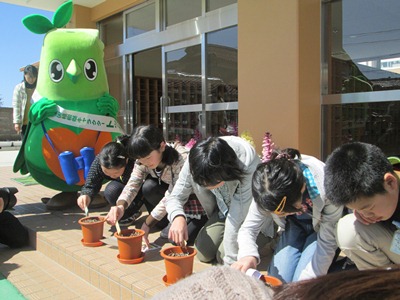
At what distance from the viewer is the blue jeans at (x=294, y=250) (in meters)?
1.88

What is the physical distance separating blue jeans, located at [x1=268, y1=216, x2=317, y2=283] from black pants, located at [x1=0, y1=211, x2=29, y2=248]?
82.1 inches

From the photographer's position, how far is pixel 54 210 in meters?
3.76

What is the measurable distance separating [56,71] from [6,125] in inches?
682

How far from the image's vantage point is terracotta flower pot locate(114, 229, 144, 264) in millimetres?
2256

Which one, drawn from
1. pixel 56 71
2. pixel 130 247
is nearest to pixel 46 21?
pixel 56 71

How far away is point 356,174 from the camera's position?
1.33 meters

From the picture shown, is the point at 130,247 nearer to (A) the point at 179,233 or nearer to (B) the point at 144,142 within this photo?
(A) the point at 179,233

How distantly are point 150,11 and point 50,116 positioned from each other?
2.93 m

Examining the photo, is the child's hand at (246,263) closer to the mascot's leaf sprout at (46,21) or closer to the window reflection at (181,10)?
the mascot's leaf sprout at (46,21)

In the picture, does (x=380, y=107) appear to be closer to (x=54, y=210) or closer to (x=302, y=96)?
(x=302, y=96)

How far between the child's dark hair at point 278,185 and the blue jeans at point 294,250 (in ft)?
1.39

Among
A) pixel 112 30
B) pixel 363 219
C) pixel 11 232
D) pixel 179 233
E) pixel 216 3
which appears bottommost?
pixel 11 232

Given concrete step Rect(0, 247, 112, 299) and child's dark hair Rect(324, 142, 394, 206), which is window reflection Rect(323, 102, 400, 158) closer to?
child's dark hair Rect(324, 142, 394, 206)

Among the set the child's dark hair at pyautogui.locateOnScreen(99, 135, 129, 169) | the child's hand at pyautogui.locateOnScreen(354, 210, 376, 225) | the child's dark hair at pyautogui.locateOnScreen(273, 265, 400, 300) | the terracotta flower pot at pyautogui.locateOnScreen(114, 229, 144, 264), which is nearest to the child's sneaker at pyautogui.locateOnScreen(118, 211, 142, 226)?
the child's dark hair at pyautogui.locateOnScreen(99, 135, 129, 169)
